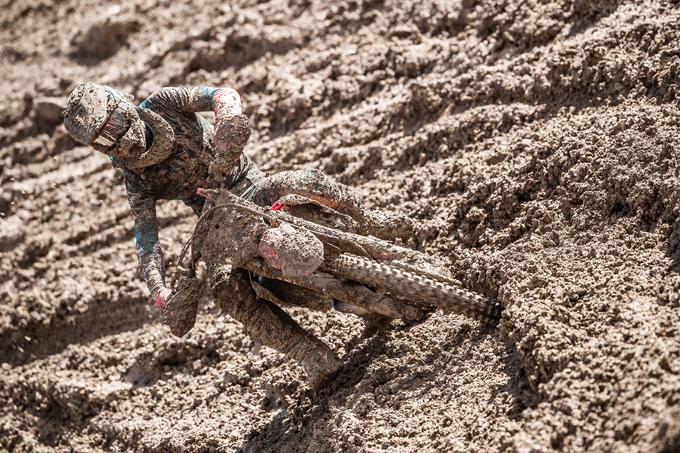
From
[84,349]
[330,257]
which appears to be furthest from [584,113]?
[84,349]

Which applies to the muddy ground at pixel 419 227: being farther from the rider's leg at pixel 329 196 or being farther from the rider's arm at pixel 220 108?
the rider's arm at pixel 220 108

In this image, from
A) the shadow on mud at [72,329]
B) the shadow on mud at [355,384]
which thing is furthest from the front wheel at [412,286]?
the shadow on mud at [72,329]

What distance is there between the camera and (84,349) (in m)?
5.55

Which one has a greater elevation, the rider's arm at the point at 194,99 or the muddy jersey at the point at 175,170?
the rider's arm at the point at 194,99

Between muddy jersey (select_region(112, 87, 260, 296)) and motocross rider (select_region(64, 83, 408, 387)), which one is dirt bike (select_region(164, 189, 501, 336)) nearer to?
motocross rider (select_region(64, 83, 408, 387))

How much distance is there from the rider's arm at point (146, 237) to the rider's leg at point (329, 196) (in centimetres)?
55

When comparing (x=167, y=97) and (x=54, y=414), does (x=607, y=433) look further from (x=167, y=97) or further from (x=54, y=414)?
(x=54, y=414)

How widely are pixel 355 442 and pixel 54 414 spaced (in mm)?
2717

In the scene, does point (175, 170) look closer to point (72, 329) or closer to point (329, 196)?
point (329, 196)

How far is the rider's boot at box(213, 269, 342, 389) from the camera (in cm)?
385

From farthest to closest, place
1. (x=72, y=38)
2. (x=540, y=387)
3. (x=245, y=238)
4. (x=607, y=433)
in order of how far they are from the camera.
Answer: (x=72, y=38)
(x=245, y=238)
(x=540, y=387)
(x=607, y=433)

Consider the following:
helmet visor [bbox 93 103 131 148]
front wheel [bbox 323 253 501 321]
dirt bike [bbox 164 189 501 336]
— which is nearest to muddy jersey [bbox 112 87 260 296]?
helmet visor [bbox 93 103 131 148]

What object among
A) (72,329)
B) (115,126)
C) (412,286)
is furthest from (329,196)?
(72,329)

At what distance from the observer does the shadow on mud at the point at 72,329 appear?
5.54 meters
